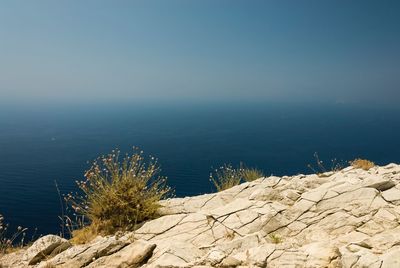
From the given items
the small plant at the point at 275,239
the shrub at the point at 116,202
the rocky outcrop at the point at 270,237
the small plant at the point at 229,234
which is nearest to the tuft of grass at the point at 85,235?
the shrub at the point at 116,202

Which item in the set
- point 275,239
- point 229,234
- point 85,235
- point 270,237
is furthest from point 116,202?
point 275,239

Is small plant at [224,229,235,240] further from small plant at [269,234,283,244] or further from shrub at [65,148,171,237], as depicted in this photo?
shrub at [65,148,171,237]

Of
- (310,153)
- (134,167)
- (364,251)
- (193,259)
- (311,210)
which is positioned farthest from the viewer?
(310,153)

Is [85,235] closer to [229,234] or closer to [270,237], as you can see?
[229,234]

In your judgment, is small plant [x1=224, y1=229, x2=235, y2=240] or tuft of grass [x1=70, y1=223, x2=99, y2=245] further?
tuft of grass [x1=70, y1=223, x2=99, y2=245]

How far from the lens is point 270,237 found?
24.2ft

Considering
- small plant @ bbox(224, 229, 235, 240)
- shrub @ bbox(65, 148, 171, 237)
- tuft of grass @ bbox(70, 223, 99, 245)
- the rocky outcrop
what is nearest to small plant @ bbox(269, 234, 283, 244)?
the rocky outcrop

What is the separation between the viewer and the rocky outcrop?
5.82 metres

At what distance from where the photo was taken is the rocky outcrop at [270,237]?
19.1 feet

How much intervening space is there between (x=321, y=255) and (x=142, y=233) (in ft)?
17.5

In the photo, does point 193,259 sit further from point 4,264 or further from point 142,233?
point 4,264

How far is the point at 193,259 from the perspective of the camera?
6453 millimetres

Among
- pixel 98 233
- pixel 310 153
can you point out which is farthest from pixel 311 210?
pixel 310 153

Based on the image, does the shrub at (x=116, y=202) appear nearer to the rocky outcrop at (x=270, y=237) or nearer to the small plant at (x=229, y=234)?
the rocky outcrop at (x=270, y=237)
